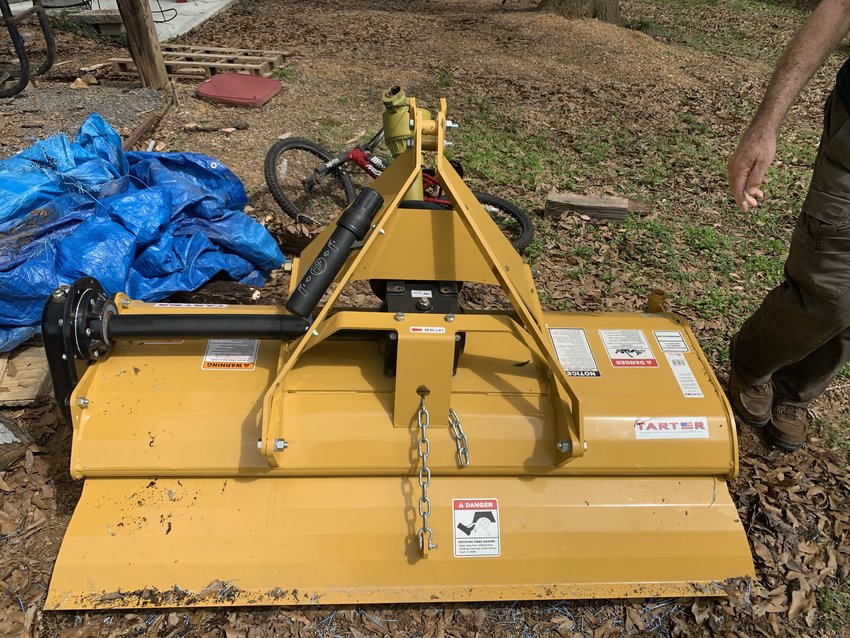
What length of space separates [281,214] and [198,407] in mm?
2588

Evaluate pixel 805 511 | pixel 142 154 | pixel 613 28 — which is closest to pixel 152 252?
pixel 142 154

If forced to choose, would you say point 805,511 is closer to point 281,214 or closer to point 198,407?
point 198,407

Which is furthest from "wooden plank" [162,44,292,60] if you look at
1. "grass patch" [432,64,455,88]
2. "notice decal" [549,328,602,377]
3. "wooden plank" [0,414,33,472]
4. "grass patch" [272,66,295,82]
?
"notice decal" [549,328,602,377]

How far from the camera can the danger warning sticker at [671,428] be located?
208 cm

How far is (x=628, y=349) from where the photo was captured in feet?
7.70

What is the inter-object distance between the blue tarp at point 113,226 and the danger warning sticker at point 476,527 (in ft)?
7.26

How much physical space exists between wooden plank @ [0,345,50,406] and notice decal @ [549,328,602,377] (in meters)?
2.50

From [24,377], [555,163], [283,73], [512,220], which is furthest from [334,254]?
[283,73]

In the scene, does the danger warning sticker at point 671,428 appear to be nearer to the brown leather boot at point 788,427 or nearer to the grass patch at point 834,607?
the grass patch at point 834,607

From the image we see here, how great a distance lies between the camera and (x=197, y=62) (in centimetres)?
644

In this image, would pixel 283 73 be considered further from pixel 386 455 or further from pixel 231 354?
pixel 386 455

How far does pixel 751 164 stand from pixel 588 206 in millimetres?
2520

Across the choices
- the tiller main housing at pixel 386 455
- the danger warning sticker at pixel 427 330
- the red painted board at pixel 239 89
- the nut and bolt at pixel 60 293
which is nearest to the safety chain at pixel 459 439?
the tiller main housing at pixel 386 455

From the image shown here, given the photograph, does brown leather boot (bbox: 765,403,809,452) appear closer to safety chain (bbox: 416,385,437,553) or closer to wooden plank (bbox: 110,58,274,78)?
safety chain (bbox: 416,385,437,553)
